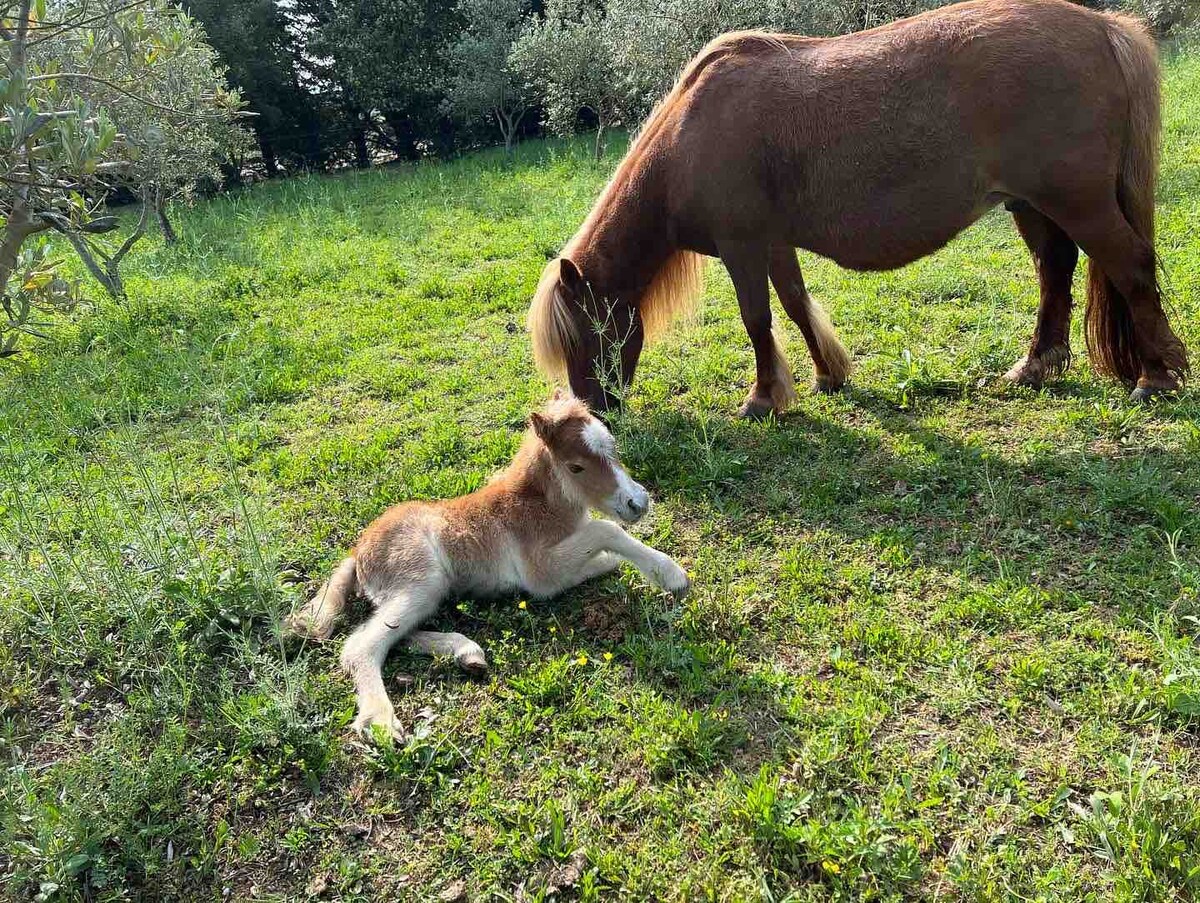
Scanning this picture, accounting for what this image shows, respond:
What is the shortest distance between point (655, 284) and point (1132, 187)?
3057 millimetres

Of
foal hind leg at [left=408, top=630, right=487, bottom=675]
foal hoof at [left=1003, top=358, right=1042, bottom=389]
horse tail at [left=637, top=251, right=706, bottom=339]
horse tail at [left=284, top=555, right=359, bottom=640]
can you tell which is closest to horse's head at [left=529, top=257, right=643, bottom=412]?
horse tail at [left=637, top=251, right=706, bottom=339]

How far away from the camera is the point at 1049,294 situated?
5.03m

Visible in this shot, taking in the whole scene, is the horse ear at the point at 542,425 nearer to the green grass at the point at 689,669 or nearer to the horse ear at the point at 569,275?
the green grass at the point at 689,669

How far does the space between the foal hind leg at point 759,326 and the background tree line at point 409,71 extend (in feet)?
37.6

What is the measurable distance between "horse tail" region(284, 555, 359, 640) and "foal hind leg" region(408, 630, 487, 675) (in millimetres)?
430

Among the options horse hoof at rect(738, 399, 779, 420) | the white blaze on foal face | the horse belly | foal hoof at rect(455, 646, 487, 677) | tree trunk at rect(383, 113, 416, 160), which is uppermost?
tree trunk at rect(383, 113, 416, 160)

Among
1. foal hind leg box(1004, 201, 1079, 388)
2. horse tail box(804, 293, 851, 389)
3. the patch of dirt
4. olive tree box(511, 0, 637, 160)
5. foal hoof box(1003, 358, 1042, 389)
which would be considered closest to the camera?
the patch of dirt

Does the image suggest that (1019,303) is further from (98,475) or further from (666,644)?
(98,475)

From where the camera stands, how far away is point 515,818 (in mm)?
2623

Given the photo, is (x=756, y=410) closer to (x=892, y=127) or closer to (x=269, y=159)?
(x=892, y=127)

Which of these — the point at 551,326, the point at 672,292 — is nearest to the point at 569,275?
the point at 551,326

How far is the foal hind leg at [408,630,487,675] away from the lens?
10.7ft

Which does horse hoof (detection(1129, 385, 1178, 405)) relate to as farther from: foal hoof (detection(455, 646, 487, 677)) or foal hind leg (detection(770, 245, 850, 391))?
foal hoof (detection(455, 646, 487, 677))

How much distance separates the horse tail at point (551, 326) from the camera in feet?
17.1
